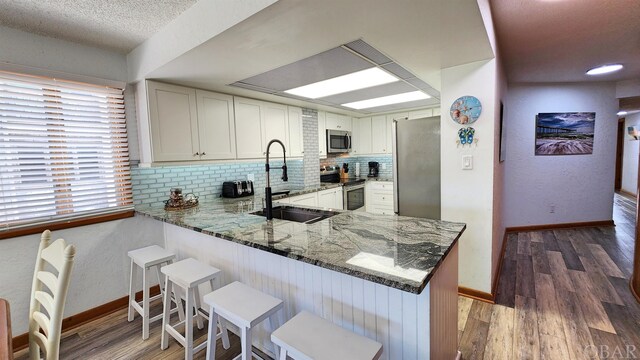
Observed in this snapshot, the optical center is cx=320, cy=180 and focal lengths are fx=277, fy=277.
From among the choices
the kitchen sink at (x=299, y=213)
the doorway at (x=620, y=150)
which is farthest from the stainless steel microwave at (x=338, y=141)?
the doorway at (x=620, y=150)

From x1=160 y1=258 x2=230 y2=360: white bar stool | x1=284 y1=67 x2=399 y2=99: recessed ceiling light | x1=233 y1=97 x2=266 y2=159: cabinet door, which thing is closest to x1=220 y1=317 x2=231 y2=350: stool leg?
x1=160 y1=258 x2=230 y2=360: white bar stool

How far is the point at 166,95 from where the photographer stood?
104 inches

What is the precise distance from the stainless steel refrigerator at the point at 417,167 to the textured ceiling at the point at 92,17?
88.7 inches

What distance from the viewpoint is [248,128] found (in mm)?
3385

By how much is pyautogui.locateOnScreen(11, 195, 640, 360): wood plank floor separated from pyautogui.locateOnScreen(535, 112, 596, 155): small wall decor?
6.03 ft

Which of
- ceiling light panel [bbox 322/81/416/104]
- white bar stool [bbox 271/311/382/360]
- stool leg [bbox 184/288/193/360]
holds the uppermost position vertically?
ceiling light panel [bbox 322/81/416/104]

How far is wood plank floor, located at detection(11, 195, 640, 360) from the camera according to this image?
6.26 feet

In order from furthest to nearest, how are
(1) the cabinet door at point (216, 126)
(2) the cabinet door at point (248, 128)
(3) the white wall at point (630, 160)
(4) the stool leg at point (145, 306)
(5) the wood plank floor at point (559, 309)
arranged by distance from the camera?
(3) the white wall at point (630, 160)
(2) the cabinet door at point (248, 128)
(1) the cabinet door at point (216, 126)
(4) the stool leg at point (145, 306)
(5) the wood plank floor at point (559, 309)

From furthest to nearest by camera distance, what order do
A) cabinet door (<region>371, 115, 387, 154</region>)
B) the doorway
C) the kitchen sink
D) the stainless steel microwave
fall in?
the doorway
cabinet door (<region>371, 115, 387, 154</region>)
the stainless steel microwave
the kitchen sink

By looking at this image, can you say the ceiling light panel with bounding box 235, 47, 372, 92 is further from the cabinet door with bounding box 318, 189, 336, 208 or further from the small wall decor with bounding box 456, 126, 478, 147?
the cabinet door with bounding box 318, 189, 336, 208

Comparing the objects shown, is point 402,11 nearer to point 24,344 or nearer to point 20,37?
point 20,37

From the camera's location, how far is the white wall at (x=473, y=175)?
7.64ft

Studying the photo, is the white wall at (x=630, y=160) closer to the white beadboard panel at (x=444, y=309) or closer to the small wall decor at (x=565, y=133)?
the small wall decor at (x=565, y=133)

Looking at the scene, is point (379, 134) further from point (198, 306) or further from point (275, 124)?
point (198, 306)
